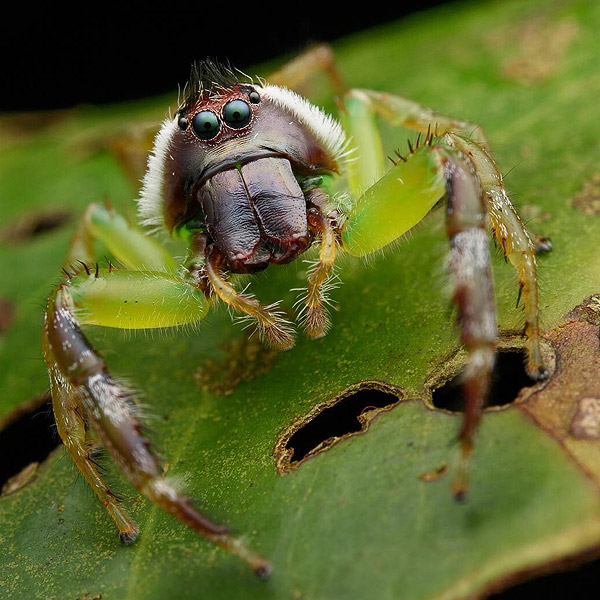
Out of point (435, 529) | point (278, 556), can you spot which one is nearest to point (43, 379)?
point (278, 556)

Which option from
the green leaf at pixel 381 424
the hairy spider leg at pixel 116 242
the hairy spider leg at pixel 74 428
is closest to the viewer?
the green leaf at pixel 381 424

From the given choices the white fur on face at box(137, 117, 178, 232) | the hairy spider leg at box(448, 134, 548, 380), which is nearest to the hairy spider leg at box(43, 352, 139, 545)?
the white fur on face at box(137, 117, 178, 232)

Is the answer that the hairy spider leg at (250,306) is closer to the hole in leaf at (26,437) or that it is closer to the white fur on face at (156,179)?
the white fur on face at (156,179)

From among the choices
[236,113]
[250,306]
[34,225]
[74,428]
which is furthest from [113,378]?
[34,225]

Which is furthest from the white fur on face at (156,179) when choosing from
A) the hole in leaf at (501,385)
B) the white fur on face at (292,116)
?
the hole in leaf at (501,385)

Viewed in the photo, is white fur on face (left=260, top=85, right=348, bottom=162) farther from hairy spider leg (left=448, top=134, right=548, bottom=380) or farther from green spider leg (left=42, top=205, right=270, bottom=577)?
green spider leg (left=42, top=205, right=270, bottom=577)

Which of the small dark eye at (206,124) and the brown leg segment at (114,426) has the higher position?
the small dark eye at (206,124)

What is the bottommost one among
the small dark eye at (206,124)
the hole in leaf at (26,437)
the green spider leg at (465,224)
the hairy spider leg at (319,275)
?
the hole in leaf at (26,437)
